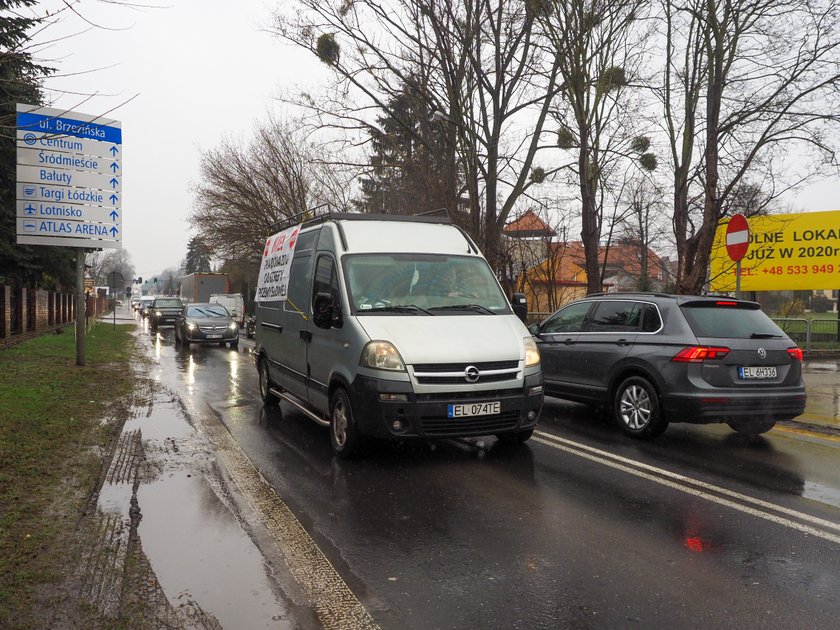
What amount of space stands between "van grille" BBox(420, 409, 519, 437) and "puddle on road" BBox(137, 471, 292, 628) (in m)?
1.91

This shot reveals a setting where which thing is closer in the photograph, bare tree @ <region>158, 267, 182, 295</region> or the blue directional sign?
the blue directional sign

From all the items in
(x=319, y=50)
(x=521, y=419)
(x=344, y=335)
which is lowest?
(x=521, y=419)

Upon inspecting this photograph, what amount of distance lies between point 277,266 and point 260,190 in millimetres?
26267

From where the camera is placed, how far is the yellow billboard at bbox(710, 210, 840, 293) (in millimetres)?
22156

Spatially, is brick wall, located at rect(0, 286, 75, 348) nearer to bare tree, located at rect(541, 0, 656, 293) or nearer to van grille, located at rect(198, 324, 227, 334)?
van grille, located at rect(198, 324, 227, 334)

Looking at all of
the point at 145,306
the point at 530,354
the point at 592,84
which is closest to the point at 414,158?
the point at 592,84

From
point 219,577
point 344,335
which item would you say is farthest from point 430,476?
point 219,577

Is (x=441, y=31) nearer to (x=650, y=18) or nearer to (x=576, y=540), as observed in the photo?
(x=650, y=18)

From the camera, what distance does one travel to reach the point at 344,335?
6.47 m

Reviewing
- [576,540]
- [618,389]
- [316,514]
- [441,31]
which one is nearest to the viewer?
[576,540]

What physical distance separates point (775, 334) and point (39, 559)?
286 inches

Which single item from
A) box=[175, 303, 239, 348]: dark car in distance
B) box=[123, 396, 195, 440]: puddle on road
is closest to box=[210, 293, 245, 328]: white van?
box=[175, 303, 239, 348]: dark car in distance

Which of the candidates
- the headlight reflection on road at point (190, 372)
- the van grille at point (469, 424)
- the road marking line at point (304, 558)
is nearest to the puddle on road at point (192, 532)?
the road marking line at point (304, 558)

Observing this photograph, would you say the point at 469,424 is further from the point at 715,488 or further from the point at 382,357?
the point at 715,488
